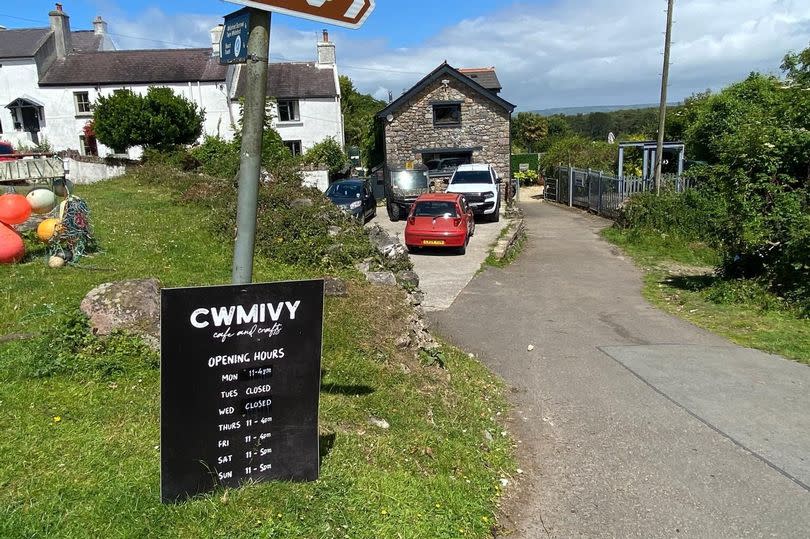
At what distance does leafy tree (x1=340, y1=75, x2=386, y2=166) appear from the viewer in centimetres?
3843

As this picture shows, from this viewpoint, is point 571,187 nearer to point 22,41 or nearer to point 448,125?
point 448,125

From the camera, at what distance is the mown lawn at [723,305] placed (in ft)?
31.8

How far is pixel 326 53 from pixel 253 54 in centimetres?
3791

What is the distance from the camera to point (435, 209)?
1797cm

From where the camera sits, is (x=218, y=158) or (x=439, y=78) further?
(x=439, y=78)

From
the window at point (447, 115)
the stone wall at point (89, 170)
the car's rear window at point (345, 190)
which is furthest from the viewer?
the window at point (447, 115)

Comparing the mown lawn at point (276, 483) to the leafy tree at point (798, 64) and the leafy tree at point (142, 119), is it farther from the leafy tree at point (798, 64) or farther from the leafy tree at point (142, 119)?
the leafy tree at point (142, 119)

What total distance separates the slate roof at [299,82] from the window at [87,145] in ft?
29.6

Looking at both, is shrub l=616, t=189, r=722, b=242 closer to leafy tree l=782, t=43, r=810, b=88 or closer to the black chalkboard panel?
leafy tree l=782, t=43, r=810, b=88

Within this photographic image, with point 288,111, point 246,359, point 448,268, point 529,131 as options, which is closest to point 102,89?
point 288,111

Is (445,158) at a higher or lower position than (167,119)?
lower

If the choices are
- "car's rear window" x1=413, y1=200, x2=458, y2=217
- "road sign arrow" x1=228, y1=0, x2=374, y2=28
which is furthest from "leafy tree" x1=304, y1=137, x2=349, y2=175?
"road sign arrow" x1=228, y1=0, x2=374, y2=28

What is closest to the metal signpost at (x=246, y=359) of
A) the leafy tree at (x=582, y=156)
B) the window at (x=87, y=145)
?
the leafy tree at (x=582, y=156)

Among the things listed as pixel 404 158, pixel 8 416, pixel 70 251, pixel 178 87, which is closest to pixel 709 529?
pixel 8 416
